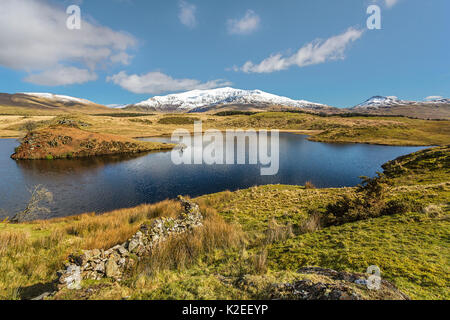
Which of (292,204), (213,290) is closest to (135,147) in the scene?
(292,204)

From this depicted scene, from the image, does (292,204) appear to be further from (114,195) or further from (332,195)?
(114,195)

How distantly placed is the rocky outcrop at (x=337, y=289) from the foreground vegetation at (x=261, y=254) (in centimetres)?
27

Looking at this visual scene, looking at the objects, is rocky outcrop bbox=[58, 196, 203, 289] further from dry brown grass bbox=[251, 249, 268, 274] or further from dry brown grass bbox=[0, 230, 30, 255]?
dry brown grass bbox=[251, 249, 268, 274]

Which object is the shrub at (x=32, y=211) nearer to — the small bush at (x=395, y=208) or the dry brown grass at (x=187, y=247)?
the dry brown grass at (x=187, y=247)

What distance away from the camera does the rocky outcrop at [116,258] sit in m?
5.05

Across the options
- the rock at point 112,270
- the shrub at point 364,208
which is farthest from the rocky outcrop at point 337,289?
the shrub at point 364,208

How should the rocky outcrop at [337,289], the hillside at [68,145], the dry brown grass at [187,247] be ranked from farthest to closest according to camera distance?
1. the hillside at [68,145]
2. the dry brown grass at [187,247]
3. the rocky outcrop at [337,289]

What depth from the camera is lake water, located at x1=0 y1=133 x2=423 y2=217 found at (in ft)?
66.1

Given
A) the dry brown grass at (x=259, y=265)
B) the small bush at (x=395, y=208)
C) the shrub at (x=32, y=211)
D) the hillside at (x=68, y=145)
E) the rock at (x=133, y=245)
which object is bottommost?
the shrub at (x=32, y=211)

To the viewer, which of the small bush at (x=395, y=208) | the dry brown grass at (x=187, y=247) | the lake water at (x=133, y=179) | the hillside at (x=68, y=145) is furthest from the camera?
the hillside at (x=68, y=145)

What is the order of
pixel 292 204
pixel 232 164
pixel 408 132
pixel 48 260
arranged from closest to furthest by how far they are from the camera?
pixel 48 260 → pixel 292 204 → pixel 232 164 → pixel 408 132

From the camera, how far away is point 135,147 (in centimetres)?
5416

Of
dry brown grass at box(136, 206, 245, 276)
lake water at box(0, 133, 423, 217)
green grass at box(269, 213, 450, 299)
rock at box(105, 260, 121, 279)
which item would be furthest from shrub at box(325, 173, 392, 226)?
lake water at box(0, 133, 423, 217)
